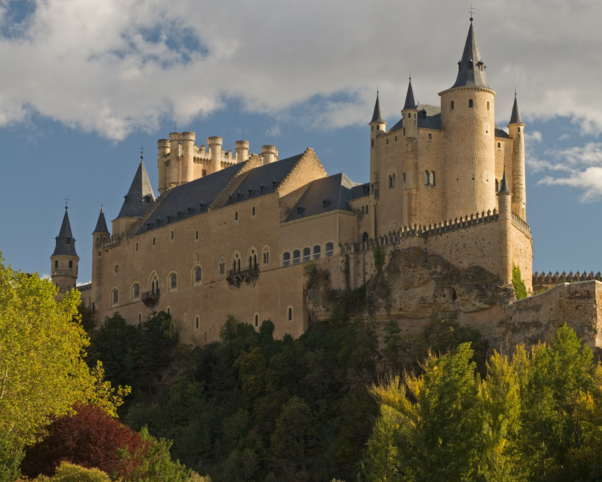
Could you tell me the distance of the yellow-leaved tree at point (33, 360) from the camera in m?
49.0

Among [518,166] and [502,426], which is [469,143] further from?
[502,426]

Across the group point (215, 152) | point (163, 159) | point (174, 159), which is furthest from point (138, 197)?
point (215, 152)

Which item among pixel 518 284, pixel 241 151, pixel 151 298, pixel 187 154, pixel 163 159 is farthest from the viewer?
pixel 241 151

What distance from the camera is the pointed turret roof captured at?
9669 centimetres

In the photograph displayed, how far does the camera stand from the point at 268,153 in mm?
95875

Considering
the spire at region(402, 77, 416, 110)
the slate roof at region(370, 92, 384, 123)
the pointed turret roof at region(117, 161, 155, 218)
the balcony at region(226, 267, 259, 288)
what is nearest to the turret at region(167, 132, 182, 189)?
the pointed turret roof at region(117, 161, 155, 218)

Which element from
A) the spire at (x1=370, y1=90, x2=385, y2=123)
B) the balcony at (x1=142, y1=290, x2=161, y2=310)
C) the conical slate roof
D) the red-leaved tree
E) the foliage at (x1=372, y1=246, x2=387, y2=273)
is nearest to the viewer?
the red-leaved tree

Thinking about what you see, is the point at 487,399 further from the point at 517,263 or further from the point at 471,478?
the point at 517,263

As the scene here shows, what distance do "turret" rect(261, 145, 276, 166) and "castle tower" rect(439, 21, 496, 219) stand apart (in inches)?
1004

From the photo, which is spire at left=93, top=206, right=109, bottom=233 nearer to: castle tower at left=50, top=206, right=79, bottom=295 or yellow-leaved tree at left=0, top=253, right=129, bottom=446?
castle tower at left=50, top=206, right=79, bottom=295

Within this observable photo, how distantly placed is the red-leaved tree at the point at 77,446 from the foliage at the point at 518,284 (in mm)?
24400

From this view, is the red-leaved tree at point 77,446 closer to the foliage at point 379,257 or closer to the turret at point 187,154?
the foliage at point 379,257

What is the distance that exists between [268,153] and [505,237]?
3484cm

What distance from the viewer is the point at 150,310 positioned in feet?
293
